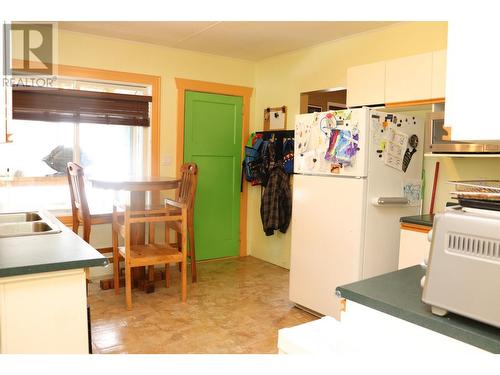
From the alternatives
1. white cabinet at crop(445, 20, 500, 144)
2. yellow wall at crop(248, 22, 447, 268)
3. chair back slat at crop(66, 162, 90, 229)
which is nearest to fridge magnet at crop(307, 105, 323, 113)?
yellow wall at crop(248, 22, 447, 268)

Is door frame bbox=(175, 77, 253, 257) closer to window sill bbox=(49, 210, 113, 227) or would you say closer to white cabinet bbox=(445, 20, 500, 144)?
window sill bbox=(49, 210, 113, 227)

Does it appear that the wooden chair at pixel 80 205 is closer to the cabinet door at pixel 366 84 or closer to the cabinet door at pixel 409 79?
the cabinet door at pixel 366 84

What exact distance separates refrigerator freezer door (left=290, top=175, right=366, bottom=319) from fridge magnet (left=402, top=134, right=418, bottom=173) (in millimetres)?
462

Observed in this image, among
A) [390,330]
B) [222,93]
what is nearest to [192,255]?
[222,93]

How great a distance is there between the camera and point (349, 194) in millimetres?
2838

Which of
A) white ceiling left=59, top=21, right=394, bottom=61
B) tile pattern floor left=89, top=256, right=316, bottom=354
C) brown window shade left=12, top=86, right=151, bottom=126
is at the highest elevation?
white ceiling left=59, top=21, right=394, bottom=61

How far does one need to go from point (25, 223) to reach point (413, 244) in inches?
91.9

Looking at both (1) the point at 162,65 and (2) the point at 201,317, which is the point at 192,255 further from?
(1) the point at 162,65

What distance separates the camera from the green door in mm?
4480

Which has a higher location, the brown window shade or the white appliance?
the brown window shade

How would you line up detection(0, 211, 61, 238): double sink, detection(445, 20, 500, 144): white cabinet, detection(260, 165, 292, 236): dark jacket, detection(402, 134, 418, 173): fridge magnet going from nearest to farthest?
detection(445, 20, 500, 144): white cabinet
detection(0, 211, 61, 238): double sink
detection(402, 134, 418, 173): fridge magnet
detection(260, 165, 292, 236): dark jacket

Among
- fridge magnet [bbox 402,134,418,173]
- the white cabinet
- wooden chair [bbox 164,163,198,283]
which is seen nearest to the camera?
the white cabinet

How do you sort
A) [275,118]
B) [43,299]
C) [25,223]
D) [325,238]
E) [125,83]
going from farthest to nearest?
[275,118] < [125,83] < [325,238] < [25,223] < [43,299]

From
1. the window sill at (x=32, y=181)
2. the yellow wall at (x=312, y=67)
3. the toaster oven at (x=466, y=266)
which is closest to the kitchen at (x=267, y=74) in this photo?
the yellow wall at (x=312, y=67)
